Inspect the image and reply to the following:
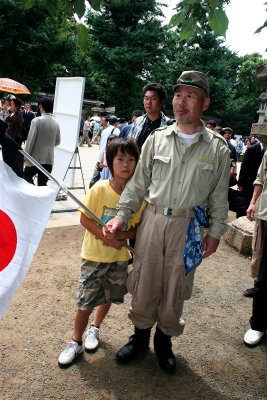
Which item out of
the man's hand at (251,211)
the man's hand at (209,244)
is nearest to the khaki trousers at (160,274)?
the man's hand at (209,244)

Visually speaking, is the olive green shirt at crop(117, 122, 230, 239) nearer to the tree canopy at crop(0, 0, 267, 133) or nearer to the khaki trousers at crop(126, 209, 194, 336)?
the khaki trousers at crop(126, 209, 194, 336)

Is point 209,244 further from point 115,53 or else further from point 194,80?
point 115,53

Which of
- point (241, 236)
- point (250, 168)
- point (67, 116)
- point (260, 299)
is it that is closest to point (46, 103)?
point (67, 116)

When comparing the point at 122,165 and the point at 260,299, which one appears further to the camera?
the point at 260,299

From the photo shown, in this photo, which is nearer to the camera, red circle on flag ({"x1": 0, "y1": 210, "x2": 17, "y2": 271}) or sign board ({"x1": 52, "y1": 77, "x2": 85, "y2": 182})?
red circle on flag ({"x1": 0, "y1": 210, "x2": 17, "y2": 271})

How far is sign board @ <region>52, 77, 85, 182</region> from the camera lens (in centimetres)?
614

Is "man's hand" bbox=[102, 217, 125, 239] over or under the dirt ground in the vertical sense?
over

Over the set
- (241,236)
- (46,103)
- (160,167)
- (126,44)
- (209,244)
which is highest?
(126,44)

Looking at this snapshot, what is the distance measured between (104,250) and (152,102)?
1.69m

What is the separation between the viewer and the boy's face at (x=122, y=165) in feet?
7.64

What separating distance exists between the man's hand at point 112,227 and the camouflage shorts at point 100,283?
281 millimetres

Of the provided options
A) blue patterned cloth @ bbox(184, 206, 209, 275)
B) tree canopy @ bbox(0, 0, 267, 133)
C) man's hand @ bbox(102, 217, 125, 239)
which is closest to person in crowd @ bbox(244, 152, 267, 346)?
blue patterned cloth @ bbox(184, 206, 209, 275)

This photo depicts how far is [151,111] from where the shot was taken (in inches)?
132

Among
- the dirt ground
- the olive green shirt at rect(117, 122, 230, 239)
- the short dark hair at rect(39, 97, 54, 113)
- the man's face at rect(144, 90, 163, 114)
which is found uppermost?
the man's face at rect(144, 90, 163, 114)
